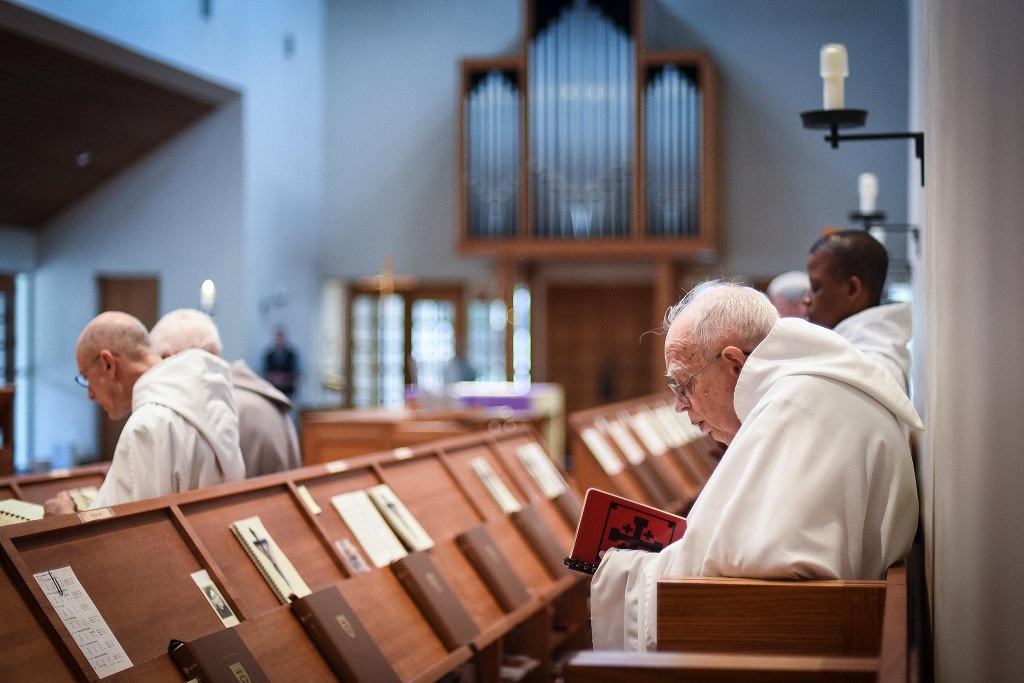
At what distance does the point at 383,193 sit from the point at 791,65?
213 inches

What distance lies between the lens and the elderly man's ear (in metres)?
2.30

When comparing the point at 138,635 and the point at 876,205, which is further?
the point at 876,205

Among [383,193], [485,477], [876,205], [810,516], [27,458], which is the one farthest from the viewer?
[383,193]

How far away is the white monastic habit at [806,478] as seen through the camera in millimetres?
1998

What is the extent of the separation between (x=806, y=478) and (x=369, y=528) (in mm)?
1729

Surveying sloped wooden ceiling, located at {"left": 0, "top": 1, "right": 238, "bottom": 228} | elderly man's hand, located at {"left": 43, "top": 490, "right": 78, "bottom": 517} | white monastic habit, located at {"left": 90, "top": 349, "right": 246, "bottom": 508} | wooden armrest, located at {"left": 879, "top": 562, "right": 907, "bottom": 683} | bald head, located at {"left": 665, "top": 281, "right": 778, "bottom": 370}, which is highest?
sloped wooden ceiling, located at {"left": 0, "top": 1, "right": 238, "bottom": 228}

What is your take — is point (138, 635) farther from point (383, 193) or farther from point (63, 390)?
point (383, 193)

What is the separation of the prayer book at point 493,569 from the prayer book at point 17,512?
1370 mm

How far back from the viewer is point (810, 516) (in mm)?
2004

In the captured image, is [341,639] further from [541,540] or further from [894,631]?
[541,540]

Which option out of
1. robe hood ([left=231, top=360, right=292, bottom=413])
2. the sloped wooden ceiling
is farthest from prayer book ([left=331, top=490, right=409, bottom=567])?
the sloped wooden ceiling

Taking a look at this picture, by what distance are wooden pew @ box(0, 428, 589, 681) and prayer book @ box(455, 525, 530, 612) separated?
3cm

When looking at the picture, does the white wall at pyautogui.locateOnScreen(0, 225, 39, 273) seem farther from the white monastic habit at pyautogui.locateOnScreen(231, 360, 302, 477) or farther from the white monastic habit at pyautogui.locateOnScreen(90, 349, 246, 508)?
the white monastic habit at pyautogui.locateOnScreen(90, 349, 246, 508)

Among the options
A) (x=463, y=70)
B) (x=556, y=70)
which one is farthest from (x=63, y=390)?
(x=556, y=70)
